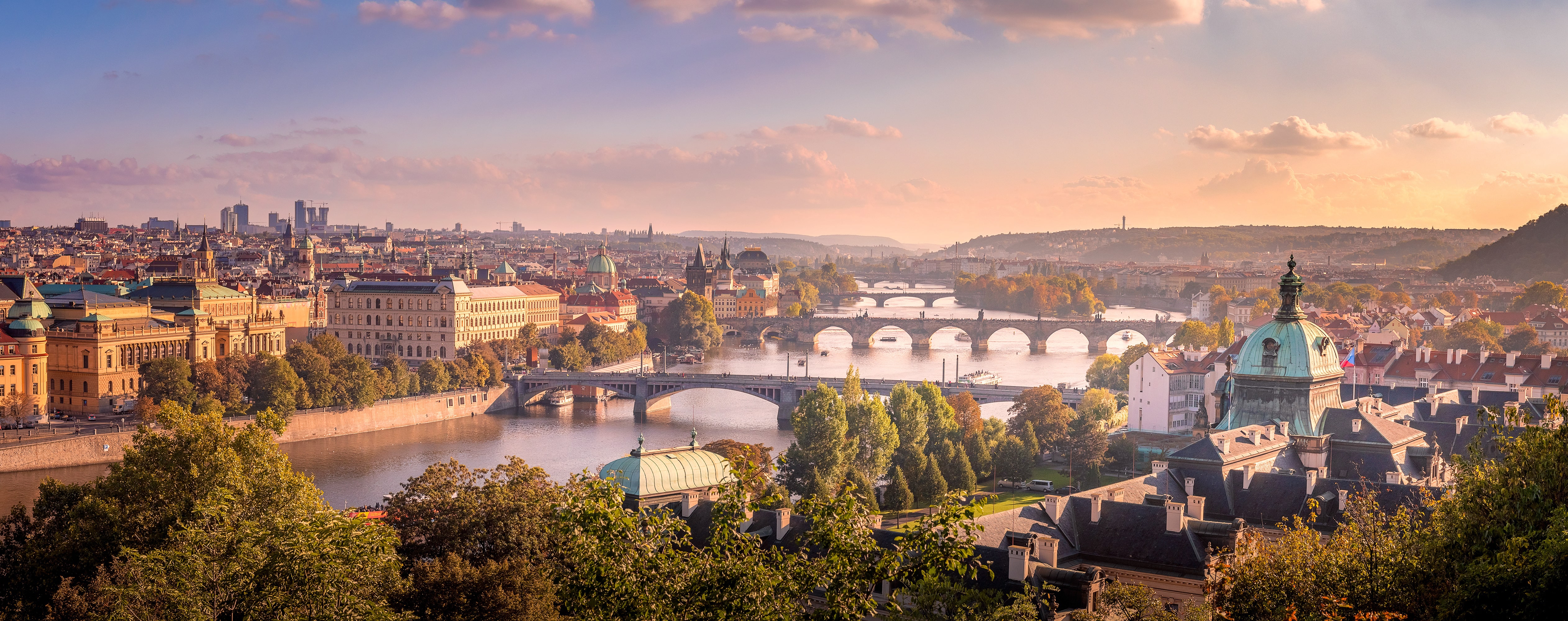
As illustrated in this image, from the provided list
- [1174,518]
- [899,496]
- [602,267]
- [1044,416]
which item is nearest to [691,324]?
[602,267]

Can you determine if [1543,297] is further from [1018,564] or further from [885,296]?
[1018,564]

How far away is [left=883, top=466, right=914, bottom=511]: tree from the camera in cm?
3650

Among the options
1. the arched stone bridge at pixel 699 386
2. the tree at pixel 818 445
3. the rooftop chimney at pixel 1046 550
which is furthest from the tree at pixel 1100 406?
the rooftop chimney at pixel 1046 550

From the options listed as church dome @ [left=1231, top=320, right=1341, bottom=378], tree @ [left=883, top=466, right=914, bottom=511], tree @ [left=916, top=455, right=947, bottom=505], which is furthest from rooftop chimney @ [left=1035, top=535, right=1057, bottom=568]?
tree @ [left=916, top=455, right=947, bottom=505]

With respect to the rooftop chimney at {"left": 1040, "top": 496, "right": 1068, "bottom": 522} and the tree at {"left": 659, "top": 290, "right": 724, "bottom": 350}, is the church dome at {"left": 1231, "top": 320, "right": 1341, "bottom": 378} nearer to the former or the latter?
the rooftop chimney at {"left": 1040, "top": 496, "right": 1068, "bottom": 522}

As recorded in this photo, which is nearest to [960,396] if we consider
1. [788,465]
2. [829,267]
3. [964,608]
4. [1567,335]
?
[788,465]

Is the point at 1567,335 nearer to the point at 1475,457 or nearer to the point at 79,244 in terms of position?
the point at 1475,457

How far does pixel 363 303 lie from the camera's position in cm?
8250

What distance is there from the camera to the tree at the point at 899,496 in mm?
36500

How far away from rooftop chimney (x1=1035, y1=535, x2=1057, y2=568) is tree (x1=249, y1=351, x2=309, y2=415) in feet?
126

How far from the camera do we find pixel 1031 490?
4006cm

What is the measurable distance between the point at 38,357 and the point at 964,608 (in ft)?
155

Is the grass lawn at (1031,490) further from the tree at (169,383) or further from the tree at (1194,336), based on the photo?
the tree at (1194,336)

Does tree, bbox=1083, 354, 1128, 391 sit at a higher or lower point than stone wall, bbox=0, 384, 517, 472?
higher
